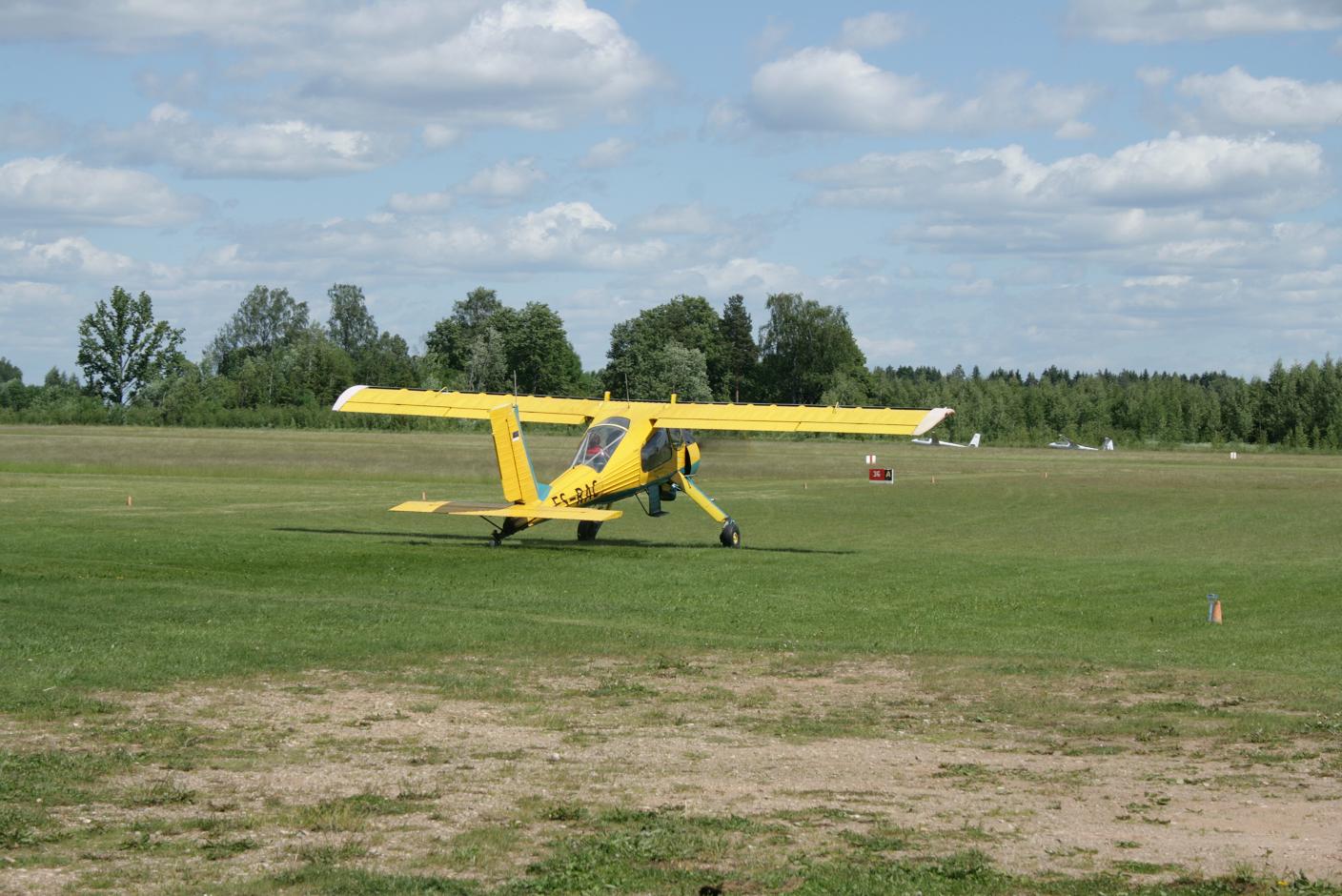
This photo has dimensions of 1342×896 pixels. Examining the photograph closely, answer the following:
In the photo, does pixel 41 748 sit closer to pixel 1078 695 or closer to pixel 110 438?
pixel 1078 695

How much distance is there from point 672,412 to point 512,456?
5.47m

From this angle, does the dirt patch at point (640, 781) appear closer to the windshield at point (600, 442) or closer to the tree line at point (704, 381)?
the windshield at point (600, 442)

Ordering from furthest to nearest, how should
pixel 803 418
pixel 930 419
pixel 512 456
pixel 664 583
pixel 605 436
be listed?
1. pixel 803 418
2. pixel 605 436
3. pixel 930 419
4. pixel 512 456
5. pixel 664 583

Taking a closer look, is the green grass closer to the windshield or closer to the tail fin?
the tail fin

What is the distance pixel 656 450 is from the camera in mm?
29484

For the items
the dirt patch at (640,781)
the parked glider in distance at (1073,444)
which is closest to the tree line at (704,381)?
the parked glider in distance at (1073,444)

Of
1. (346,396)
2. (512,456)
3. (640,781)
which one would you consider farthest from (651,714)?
(346,396)

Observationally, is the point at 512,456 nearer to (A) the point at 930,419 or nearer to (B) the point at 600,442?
(B) the point at 600,442

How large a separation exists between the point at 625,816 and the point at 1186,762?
423 centimetres

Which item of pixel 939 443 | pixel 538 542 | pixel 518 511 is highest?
pixel 939 443

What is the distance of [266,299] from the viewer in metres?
154

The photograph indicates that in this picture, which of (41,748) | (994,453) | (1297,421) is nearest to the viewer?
(41,748)

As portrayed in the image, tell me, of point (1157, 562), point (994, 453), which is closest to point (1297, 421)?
point (994, 453)

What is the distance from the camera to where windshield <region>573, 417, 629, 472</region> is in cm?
2766
